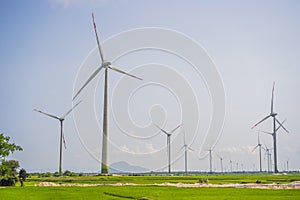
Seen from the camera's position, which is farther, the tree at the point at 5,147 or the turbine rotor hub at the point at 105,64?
the turbine rotor hub at the point at 105,64

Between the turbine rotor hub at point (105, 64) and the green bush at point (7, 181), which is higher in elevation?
the turbine rotor hub at point (105, 64)

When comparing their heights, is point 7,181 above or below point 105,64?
below

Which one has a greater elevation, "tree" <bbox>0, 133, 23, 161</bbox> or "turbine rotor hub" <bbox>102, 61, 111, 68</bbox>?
"turbine rotor hub" <bbox>102, 61, 111, 68</bbox>

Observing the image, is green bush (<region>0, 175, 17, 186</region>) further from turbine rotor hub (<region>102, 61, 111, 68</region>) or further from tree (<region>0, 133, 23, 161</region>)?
turbine rotor hub (<region>102, 61, 111, 68</region>)

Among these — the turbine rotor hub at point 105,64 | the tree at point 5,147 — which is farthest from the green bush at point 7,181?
the turbine rotor hub at point 105,64

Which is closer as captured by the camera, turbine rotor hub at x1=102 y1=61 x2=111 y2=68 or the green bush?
the green bush

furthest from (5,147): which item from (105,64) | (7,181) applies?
(105,64)

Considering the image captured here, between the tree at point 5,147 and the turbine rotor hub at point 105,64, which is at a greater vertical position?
the turbine rotor hub at point 105,64

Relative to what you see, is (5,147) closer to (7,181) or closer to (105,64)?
(7,181)

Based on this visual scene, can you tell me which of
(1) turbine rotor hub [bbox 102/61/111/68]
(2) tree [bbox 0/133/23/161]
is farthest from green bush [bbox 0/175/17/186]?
(1) turbine rotor hub [bbox 102/61/111/68]

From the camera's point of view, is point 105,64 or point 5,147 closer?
point 5,147

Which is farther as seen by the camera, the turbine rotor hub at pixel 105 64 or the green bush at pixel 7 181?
the turbine rotor hub at pixel 105 64

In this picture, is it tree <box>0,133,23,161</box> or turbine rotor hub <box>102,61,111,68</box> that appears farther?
turbine rotor hub <box>102,61,111,68</box>

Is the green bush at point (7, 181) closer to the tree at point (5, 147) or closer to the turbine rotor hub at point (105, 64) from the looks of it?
the tree at point (5, 147)
